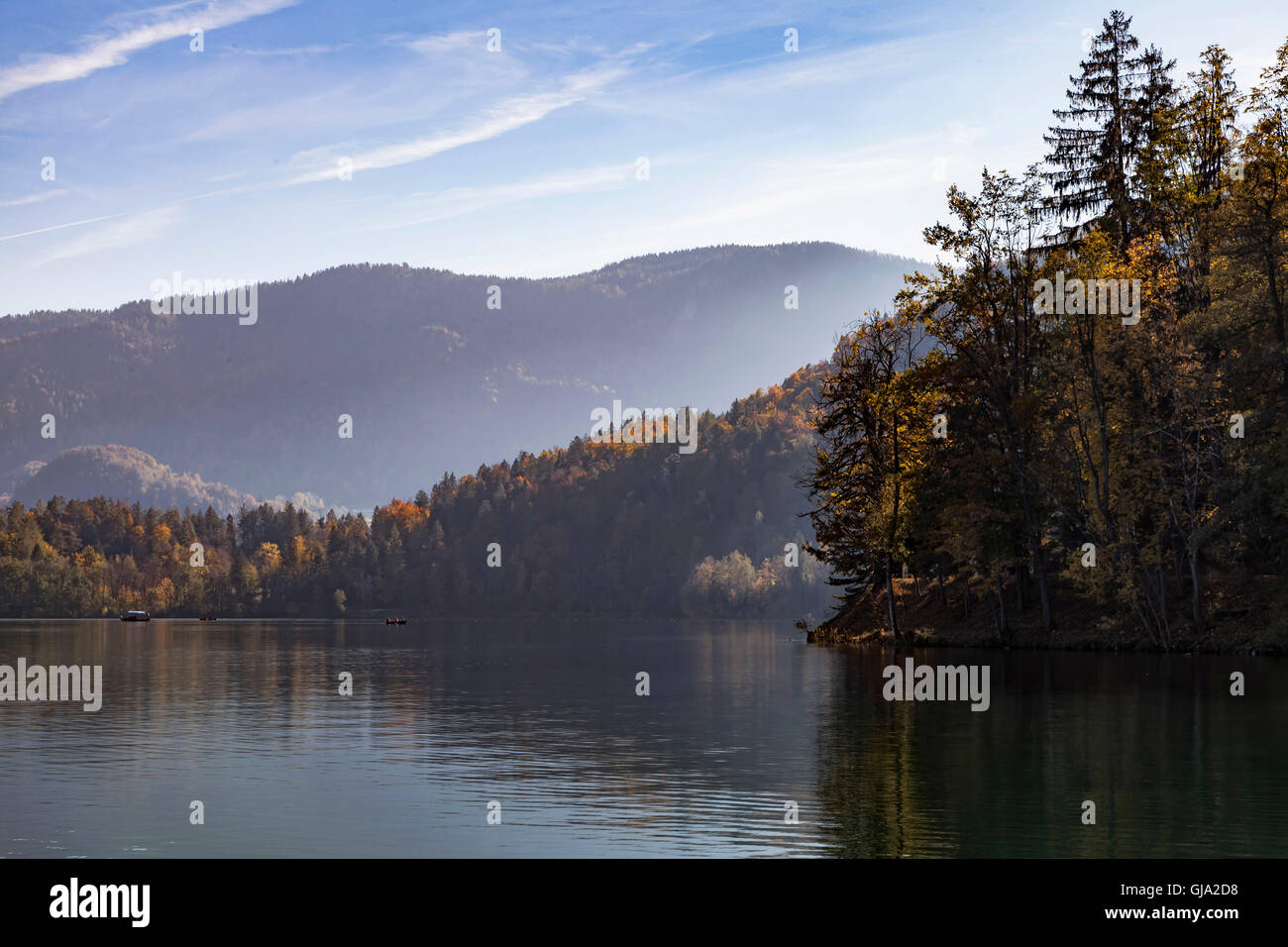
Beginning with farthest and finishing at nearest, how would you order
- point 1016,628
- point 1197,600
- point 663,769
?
point 1016,628 < point 1197,600 < point 663,769

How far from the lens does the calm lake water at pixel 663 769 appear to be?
24.1m

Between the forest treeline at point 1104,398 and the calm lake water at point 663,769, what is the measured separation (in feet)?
34.9

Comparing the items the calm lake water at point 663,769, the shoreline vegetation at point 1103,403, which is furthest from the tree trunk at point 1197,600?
the calm lake water at point 663,769

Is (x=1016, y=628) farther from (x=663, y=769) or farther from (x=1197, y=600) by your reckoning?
(x=663, y=769)

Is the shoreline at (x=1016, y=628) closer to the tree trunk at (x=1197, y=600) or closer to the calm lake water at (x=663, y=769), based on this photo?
the tree trunk at (x=1197, y=600)

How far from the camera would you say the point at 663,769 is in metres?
33.3

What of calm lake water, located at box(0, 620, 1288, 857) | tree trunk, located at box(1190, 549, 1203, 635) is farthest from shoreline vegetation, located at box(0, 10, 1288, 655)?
calm lake water, located at box(0, 620, 1288, 857)

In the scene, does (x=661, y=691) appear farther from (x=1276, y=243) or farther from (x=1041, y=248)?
(x=1041, y=248)

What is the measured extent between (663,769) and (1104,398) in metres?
51.3

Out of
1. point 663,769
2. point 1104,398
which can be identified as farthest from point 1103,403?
point 663,769

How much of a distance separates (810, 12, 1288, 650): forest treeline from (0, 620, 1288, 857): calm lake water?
1064cm
